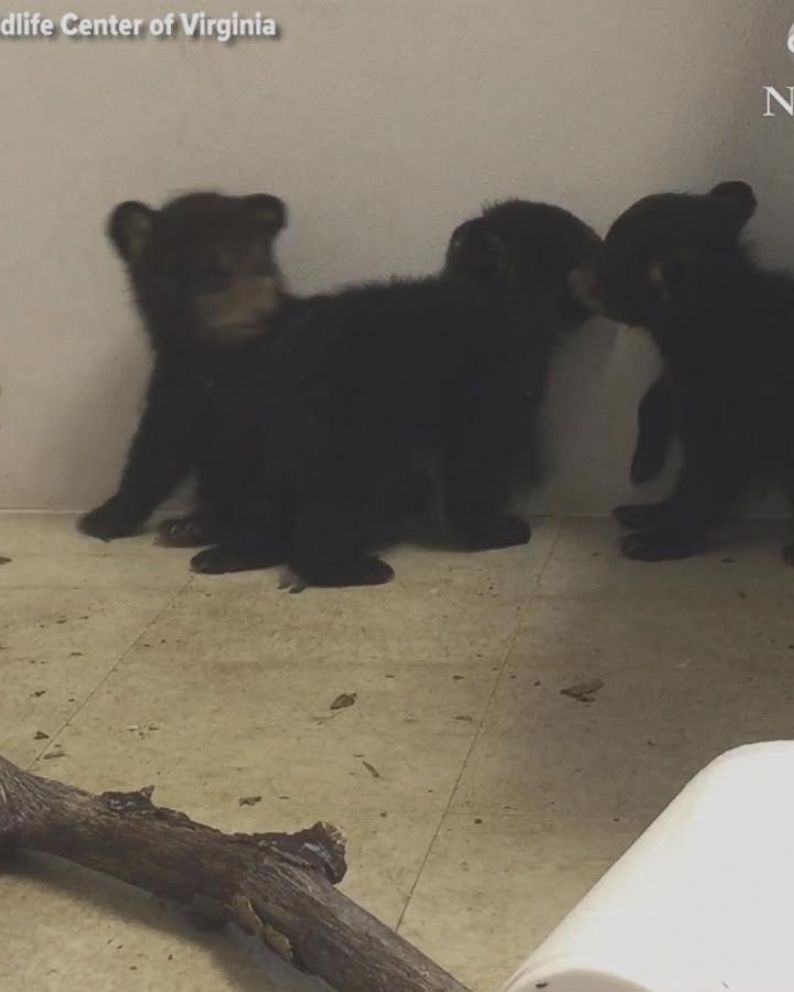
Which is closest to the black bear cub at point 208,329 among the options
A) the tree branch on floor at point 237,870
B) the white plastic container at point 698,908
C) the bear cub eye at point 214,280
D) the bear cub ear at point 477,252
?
the bear cub eye at point 214,280

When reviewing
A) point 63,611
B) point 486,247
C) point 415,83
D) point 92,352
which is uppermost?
point 415,83

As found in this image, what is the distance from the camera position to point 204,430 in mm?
2580

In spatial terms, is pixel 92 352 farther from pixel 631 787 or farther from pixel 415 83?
pixel 631 787

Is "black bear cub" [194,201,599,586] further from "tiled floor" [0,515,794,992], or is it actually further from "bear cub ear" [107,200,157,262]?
"bear cub ear" [107,200,157,262]

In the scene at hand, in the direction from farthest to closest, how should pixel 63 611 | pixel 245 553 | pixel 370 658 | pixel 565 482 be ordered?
1. pixel 565 482
2. pixel 245 553
3. pixel 63 611
4. pixel 370 658

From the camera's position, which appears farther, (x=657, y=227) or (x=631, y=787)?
(x=657, y=227)

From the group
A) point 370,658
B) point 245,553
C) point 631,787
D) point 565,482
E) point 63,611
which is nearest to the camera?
point 631,787

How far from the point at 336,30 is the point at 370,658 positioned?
0.99 meters

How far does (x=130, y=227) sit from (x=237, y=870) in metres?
1.43

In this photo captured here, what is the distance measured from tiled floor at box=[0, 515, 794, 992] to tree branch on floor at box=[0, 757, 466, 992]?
0.16ft

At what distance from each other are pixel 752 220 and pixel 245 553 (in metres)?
0.90

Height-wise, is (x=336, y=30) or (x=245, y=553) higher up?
(x=336, y=30)

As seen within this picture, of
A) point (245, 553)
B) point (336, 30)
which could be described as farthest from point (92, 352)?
point (336, 30)

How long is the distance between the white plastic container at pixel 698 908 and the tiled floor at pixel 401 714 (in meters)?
0.32
